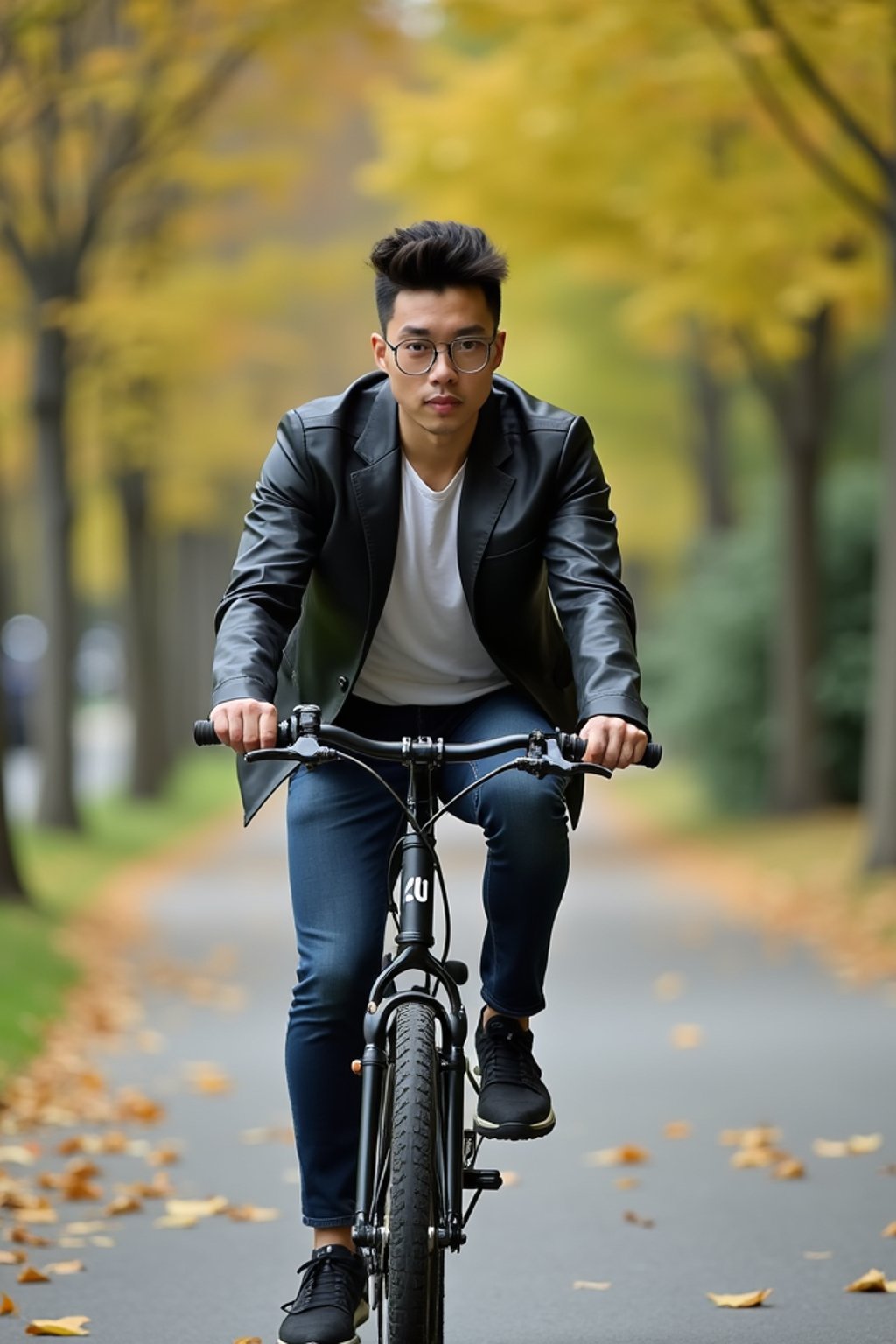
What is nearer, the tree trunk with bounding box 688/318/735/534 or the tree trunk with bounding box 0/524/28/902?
the tree trunk with bounding box 0/524/28/902

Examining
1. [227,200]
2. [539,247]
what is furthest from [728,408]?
[539,247]

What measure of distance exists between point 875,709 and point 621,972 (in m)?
3.17

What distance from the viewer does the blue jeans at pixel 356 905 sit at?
4211mm

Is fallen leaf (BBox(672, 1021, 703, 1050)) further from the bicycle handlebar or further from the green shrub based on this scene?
the green shrub

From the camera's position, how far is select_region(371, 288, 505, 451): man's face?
13.8 ft

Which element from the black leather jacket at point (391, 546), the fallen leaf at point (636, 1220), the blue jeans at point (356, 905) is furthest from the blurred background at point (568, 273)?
the blue jeans at point (356, 905)

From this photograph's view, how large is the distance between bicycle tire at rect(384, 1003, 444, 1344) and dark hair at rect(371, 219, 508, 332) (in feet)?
4.51

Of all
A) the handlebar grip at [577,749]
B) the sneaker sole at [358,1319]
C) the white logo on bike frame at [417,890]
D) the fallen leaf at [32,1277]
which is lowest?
the sneaker sole at [358,1319]

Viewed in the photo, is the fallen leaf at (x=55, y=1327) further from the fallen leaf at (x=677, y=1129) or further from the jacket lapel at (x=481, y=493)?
the fallen leaf at (x=677, y=1129)

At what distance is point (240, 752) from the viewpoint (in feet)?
13.1

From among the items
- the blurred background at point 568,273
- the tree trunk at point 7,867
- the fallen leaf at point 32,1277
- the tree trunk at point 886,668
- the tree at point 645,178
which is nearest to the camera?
the fallen leaf at point 32,1277

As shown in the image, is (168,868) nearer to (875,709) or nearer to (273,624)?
(875,709)

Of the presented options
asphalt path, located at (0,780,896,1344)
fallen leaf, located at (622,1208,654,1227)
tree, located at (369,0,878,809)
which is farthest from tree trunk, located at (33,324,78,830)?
fallen leaf, located at (622,1208,654,1227)

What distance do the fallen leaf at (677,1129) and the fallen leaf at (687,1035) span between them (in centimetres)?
158
